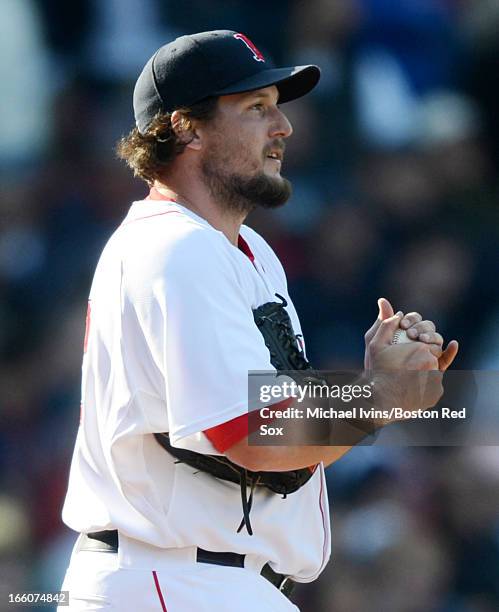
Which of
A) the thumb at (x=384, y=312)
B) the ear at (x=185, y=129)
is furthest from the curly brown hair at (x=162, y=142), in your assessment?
the thumb at (x=384, y=312)

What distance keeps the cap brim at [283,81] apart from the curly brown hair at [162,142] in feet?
0.16

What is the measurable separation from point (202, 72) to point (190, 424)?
702 mm

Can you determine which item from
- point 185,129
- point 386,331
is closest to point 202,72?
point 185,129

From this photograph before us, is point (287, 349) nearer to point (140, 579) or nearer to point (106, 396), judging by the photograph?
point (106, 396)

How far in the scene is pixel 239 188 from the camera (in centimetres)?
199

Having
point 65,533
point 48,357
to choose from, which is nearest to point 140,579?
point 65,533

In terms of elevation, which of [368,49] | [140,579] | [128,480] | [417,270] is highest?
[368,49]

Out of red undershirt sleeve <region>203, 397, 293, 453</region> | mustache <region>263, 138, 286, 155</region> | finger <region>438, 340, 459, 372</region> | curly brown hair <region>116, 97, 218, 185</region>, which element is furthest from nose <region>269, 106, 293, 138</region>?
red undershirt sleeve <region>203, 397, 293, 453</region>

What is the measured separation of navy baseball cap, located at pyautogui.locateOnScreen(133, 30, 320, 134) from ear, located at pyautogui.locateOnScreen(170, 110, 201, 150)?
0.02 metres

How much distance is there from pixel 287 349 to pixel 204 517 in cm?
32

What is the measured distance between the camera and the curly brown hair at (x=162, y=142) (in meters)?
1.99

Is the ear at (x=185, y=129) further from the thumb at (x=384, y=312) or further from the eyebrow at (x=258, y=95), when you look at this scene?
the thumb at (x=384, y=312)

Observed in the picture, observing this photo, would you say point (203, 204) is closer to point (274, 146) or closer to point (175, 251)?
point (274, 146)

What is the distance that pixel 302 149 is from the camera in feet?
12.4
